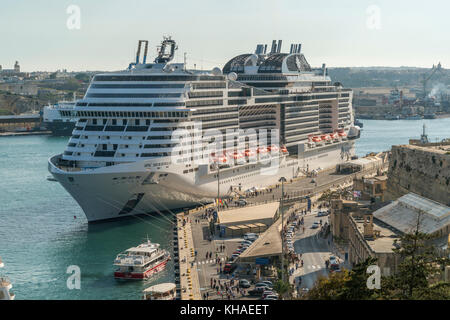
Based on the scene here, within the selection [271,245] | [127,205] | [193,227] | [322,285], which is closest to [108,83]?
[127,205]

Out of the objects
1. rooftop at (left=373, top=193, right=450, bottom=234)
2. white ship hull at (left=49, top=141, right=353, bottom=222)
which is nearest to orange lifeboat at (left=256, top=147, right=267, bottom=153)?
white ship hull at (left=49, top=141, right=353, bottom=222)

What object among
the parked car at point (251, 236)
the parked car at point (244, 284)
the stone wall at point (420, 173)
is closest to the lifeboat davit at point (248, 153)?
the stone wall at point (420, 173)

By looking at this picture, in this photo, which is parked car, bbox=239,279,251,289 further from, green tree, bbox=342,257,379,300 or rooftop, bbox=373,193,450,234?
green tree, bbox=342,257,379,300

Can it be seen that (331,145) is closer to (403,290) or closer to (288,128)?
(288,128)

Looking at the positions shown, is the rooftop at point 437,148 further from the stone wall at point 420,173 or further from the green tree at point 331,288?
the green tree at point 331,288

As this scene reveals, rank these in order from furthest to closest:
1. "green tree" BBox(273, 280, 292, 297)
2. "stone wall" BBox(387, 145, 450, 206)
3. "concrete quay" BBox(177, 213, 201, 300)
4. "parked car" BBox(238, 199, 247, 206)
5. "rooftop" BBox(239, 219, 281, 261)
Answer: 1. "parked car" BBox(238, 199, 247, 206)
2. "stone wall" BBox(387, 145, 450, 206)
3. "rooftop" BBox(239, 219, 281, 261)
4. "concrete quay" BBox(177, 213, 201, 300)
5. "green tree" BBox(273, 280, 292, 297)
